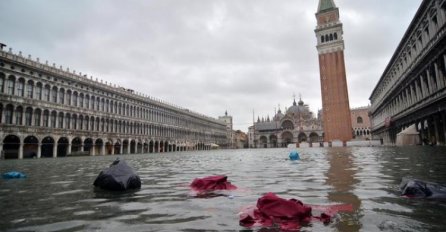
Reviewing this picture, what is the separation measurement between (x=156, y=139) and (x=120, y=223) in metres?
68.2

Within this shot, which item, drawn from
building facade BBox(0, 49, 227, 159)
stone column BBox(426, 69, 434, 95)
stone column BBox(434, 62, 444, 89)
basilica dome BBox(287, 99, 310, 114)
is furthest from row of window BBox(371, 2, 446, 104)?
basilica dome BBox(287, 99, 310, 114)

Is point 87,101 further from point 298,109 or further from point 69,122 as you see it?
point 298,109

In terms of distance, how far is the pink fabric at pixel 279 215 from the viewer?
142 inches

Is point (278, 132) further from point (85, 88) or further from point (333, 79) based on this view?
point (85, 88)

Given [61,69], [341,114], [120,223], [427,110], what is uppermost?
[61,69]

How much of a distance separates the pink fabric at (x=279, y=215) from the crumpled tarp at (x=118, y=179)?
3870mm

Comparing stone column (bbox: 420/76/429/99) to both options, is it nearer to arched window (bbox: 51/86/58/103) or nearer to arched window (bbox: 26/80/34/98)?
arched window (bbox: 26/80/34/98)

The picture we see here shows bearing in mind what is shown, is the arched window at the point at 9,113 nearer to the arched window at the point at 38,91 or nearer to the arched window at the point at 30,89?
the arched window at the point at 30,89

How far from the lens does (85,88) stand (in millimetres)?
49906

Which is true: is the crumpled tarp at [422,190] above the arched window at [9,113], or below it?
below

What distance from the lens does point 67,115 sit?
150ft

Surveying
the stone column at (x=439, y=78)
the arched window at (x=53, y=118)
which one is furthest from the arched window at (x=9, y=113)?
the stone column at (x=439, y=78)

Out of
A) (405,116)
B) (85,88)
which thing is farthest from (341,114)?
(85,88)

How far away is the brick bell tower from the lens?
67.2 m
